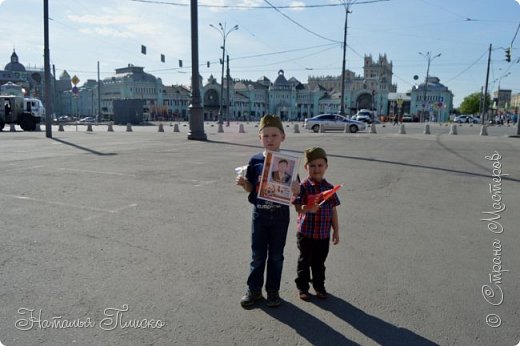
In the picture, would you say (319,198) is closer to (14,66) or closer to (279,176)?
(279,176)

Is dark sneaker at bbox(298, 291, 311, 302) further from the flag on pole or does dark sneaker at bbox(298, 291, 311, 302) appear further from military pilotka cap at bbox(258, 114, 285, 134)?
military pilotka cap at bbox(258, 114, 285, 134)

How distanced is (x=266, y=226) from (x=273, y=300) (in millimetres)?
627

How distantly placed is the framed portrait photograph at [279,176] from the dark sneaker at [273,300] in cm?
84

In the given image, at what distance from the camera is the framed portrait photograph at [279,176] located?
2990mm

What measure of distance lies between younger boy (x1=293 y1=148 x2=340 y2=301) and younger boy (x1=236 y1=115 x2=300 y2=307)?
18 centimetres

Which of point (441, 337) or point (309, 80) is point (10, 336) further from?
point (309, 80)

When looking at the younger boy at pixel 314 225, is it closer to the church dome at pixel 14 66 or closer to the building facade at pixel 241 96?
the building facade at pixel 241 96

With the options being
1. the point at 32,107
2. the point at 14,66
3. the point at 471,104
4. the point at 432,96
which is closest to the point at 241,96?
the point at 432,96

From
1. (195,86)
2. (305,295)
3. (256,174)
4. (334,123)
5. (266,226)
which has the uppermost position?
(195,86)

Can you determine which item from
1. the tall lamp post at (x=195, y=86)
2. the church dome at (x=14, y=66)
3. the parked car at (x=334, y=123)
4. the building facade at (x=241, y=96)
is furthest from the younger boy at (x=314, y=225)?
the church dome at (x=14, y=66)

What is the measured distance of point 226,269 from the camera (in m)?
3.91

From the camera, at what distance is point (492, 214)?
6.07 metres

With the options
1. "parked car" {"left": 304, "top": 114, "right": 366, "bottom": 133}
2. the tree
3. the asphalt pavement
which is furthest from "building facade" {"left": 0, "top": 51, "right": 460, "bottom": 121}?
the asphalt pavement

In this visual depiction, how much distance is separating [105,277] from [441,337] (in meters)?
2.93
